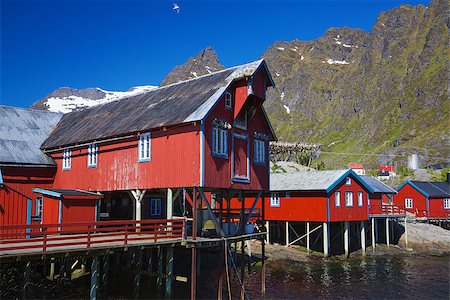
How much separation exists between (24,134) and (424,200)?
48792 millimetres

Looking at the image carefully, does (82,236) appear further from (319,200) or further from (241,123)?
(319,200)

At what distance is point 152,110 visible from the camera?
26.0m

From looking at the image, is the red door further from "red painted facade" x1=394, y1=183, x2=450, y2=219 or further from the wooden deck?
"red painted facade" x1=394, y1=183, x2=450, y2=219

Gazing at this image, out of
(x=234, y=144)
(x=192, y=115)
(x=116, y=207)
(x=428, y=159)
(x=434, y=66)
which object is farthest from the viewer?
(x=434, y=66)

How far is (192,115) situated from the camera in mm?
21859

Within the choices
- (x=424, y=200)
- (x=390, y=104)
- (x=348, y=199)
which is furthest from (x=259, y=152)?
(x=390, y=104)

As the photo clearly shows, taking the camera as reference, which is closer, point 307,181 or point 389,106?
point 307,181

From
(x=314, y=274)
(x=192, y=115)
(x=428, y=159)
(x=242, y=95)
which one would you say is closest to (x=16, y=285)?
(x=192, y=115)

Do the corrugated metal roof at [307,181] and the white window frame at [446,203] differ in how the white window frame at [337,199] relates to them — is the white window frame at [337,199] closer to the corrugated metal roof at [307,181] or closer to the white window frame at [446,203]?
the corrugated metal roof at [307,181]

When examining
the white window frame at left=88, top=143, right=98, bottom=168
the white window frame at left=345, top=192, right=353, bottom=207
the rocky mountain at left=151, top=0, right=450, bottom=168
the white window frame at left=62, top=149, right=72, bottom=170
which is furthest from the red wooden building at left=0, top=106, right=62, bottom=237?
the rocky mountain at left=151, top=0, right=450, bottom=168

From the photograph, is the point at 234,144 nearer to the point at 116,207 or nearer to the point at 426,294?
the point at 116,207

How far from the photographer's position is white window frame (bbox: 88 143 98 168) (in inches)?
1056

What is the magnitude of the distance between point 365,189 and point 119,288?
25.9 m

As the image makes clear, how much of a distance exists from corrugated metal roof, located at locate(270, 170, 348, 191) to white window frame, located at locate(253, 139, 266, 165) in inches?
435
